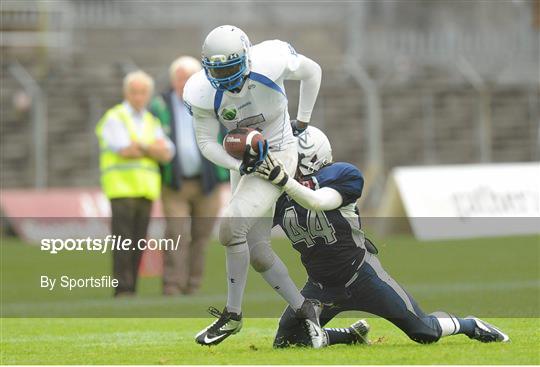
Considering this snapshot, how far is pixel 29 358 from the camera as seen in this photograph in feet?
27.6

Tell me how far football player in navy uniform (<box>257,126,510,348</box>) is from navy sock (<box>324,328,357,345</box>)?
183 mm

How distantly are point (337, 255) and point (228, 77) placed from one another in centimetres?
128

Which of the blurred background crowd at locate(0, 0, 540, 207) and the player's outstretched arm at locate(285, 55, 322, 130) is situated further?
the blurred background crowd at locate(0, 0, 540, 207)

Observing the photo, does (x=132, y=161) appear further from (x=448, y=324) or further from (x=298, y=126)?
(x=448, y=324)

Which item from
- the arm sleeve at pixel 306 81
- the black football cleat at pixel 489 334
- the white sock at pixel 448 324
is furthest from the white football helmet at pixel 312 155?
the black football cleat at pixel 489 334

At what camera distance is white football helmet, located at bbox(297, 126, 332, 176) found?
8.64 meters

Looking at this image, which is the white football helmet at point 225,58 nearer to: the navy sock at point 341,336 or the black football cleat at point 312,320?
the black football cleat at point 312,320

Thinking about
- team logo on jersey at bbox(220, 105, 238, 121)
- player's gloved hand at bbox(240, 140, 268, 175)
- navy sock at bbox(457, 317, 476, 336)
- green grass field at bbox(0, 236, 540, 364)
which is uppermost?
team logo on jersey at bbox(220, 105, 238, 121)

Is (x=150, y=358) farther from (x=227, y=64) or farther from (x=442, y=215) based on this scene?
(x=442, y=215)

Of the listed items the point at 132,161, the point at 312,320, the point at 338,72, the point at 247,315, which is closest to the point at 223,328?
the point at 312,320

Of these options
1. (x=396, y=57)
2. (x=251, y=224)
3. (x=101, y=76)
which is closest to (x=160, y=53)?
(x=101, y=76)

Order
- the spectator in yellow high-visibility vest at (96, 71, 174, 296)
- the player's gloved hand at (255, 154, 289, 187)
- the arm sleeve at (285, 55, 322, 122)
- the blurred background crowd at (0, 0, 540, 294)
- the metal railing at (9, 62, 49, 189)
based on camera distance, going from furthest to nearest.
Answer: the blurred background crowd at (0, 0, 540, 294)
the metal railing at (9, 62, 49, 189)
the spectator in yellow high-visibility vest at (96, 71, 174, 296)
the arm sleeve at (285, 55, 322, 122)
the player's gloved hand at (255, 154, 289, 187)

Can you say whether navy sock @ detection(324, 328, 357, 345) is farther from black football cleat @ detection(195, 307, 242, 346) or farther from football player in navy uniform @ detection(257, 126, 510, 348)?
black football cleat @ detection(195, 307, 242, 346)

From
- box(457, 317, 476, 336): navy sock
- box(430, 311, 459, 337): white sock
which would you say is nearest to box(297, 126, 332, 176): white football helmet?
box(430, 311, 459, 337): white sock
